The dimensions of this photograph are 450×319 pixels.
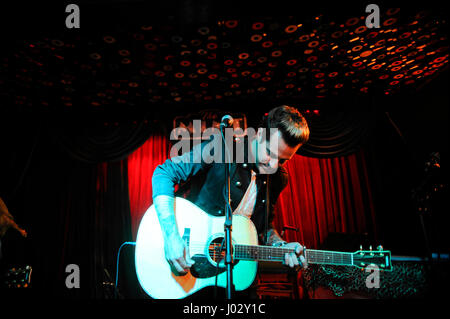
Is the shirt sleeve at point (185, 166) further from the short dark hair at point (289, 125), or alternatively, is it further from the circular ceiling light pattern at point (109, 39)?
the circular ceiling light pattern at point (109, 39)

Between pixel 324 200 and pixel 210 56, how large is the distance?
3.55 meters

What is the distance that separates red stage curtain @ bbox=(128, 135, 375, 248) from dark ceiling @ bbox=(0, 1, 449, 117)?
1242 millimetres

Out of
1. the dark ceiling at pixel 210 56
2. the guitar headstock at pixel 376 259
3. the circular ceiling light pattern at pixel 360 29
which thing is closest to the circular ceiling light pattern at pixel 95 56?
the dark ceiling at pixel 210 56

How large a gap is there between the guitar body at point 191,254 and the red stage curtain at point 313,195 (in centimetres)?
317

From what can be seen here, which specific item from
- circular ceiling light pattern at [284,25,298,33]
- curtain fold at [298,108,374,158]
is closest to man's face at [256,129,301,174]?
circular ceiling light pattern at [284,25,298,33]

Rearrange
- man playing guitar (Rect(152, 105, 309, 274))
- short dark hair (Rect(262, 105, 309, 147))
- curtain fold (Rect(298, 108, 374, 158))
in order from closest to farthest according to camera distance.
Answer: man playing guitar (Rect(152, 105, 309, 274))
short dark hair (Rect(262, 105, 309, 147))
curtain fold (Rect(298, 108, 374, 158))

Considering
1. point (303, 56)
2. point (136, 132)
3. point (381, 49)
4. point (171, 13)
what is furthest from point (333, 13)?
point (136, 132)

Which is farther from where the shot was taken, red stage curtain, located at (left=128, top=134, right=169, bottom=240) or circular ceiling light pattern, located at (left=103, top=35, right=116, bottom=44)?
red stage curtain, located at (left=128, top=134, right=169, bottom=240)

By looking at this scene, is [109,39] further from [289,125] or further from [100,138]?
[289,125]

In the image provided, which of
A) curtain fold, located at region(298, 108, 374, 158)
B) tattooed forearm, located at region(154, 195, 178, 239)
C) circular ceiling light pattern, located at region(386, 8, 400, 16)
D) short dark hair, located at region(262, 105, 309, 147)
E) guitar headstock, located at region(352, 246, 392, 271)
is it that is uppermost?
circular ceiling light pattern, located at region(386, 8, 400, 16)

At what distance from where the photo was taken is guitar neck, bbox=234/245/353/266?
7.16 ft

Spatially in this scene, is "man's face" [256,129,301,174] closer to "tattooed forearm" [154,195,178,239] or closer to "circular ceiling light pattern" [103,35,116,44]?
"tattooed forearm" [154,195,178,239]

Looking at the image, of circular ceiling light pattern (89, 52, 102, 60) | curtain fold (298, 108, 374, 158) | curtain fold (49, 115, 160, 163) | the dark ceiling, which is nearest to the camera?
the dark ceiling
